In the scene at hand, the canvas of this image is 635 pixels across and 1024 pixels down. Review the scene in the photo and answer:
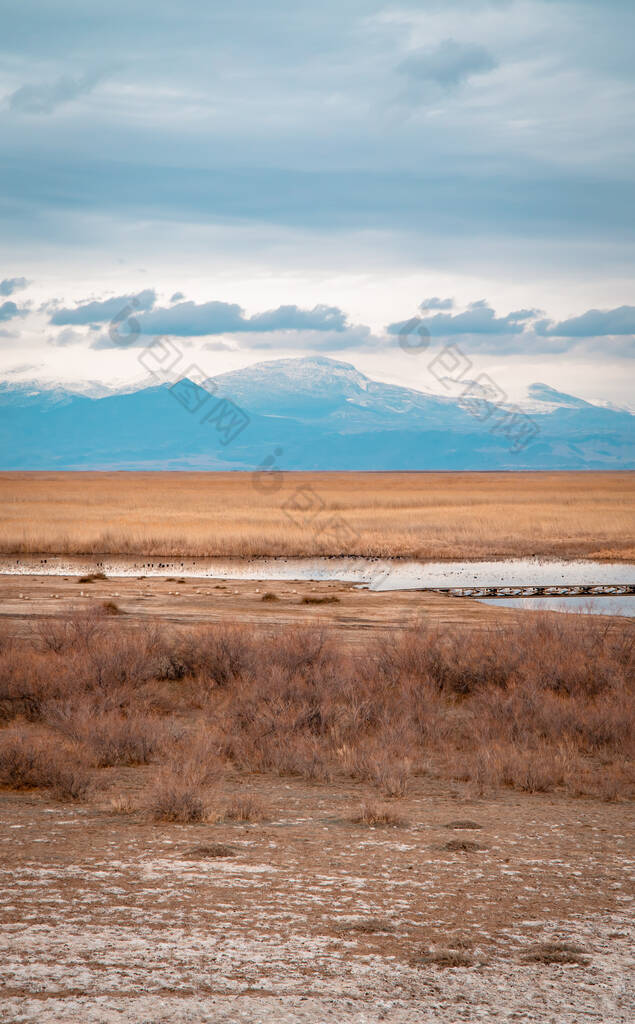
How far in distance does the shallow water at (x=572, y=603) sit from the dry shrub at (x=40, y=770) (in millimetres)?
20163

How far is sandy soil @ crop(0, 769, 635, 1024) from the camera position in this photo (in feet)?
17.9

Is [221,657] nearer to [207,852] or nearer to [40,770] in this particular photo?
[40,770]

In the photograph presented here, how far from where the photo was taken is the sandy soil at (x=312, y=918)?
5445 mm

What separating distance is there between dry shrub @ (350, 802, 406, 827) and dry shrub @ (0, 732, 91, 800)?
120 inches

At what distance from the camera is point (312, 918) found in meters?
6.75

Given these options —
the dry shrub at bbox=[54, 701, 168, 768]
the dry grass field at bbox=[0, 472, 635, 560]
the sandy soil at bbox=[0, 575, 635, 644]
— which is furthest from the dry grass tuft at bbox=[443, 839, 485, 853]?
the dry grass field at bbox=[0, 472, 635, 560]

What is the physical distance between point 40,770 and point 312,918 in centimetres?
531

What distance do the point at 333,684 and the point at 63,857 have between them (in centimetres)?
757

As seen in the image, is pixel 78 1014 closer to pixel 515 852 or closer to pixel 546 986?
pixel 546 986

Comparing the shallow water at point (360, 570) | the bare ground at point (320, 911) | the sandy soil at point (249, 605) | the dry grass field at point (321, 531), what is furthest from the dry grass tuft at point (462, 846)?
the dry grass field at point (321, 531)

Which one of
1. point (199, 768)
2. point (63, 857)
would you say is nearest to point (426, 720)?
point (199, 768)

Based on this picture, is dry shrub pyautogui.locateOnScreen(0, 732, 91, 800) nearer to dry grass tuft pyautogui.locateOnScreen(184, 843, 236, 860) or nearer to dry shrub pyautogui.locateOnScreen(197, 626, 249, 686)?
dry grass tuft pyautogui.locateOnScreen(184, 843, 236, 860)

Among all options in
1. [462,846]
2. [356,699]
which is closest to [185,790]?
[462,846]

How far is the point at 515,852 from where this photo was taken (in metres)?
8.52
